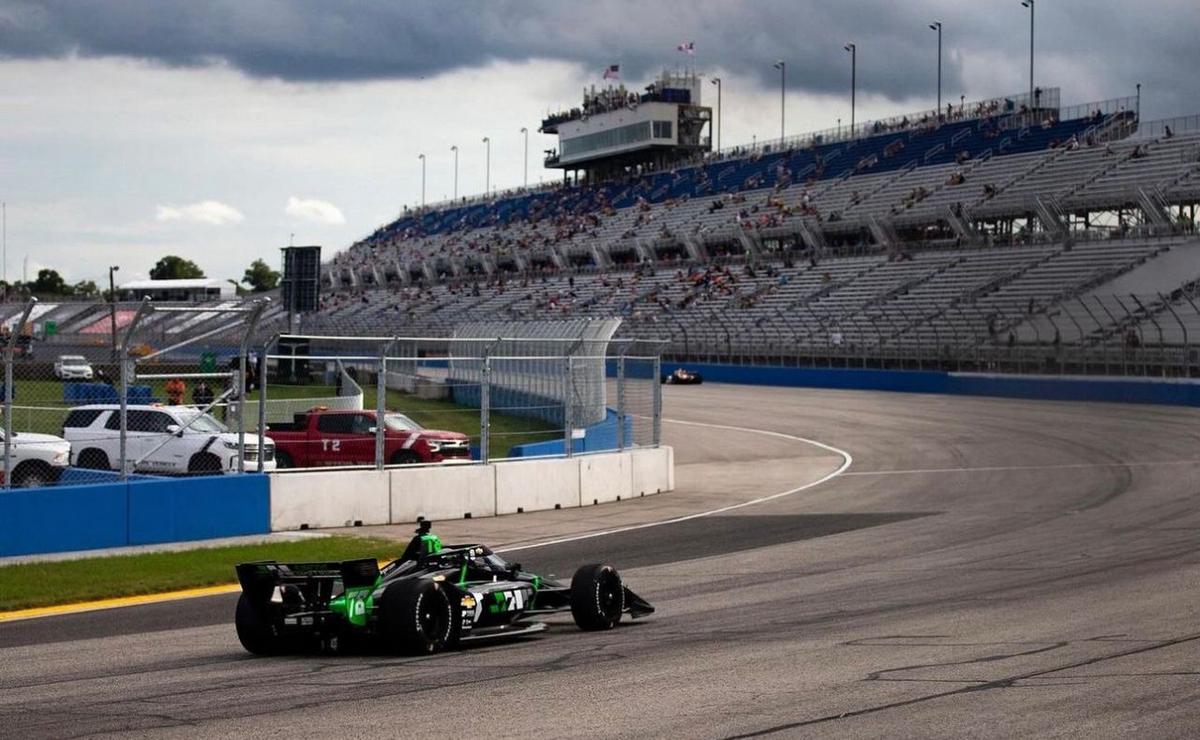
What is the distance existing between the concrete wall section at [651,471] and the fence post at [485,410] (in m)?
3.58

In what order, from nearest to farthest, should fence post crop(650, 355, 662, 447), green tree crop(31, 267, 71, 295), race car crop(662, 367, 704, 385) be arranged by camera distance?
fence post crop(650, 355, 662, 447)
race car crop(662, 367, 704, 385)
green tree crop(31, 267, 71, 295)

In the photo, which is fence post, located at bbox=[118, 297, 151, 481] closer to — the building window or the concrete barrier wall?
the concrete barrier wall

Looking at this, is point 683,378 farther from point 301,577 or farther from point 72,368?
point 301,577

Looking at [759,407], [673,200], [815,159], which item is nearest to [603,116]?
Result: [673,200]

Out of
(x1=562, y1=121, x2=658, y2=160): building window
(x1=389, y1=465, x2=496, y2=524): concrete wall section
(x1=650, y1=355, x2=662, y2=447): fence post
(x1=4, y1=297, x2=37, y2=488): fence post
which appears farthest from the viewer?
(x1=562, y1=121, x2=658, y2=160): building window

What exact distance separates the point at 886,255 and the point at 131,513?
52.5 metres

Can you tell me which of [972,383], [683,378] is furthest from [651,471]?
[683,378]

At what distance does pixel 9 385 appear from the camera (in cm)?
1563

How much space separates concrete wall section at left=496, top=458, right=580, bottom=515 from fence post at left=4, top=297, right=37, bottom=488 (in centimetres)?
724

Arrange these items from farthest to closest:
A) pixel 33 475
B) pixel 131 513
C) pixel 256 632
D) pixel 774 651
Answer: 1. pixel 33 475
2. pixel 131 513
3. pixel 256 632
4. pixel 774 651

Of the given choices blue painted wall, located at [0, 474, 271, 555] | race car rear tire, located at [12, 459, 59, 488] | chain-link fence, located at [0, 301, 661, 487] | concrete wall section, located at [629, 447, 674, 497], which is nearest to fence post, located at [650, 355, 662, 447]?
chain-link fence, located at [0, 301, 661, 487]

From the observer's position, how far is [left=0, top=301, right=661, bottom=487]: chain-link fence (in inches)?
696

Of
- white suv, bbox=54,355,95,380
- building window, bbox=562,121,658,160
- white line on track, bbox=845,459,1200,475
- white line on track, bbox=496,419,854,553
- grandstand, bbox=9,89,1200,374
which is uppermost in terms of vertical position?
building window, bbox=562,121,658,160

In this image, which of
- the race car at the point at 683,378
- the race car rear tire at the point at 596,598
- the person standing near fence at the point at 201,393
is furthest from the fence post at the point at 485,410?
the race car at the point at 683,378
